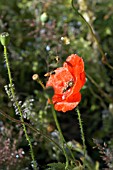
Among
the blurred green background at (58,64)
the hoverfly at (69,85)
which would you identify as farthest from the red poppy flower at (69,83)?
the blurred green background at (58,64)

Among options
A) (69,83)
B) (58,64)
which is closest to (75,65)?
(69,83)

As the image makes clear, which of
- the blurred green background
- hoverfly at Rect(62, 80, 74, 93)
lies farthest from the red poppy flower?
the blurred green background

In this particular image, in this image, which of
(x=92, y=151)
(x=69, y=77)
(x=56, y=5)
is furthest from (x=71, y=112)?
(x=69, y=77)

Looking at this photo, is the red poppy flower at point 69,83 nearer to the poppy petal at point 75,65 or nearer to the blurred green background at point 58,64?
the poppy petal at point 75,65

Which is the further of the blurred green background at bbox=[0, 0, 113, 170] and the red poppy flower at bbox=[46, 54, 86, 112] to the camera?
the blurred green background at bbox=[0, 0, 113, 170]

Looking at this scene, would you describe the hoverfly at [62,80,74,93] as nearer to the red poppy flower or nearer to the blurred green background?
the red poppy flower

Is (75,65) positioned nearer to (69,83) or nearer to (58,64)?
(69,83)
